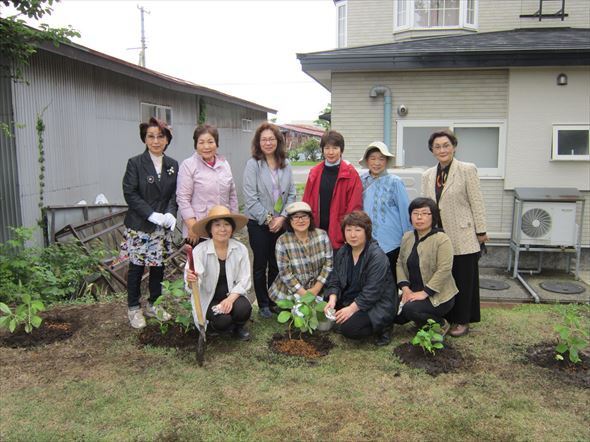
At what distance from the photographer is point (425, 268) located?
402 cm

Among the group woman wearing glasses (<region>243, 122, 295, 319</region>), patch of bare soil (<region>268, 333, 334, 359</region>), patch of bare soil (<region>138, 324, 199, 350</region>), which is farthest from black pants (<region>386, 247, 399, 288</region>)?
patch of bare soil (<region>138, 324, 199, 350</region>)

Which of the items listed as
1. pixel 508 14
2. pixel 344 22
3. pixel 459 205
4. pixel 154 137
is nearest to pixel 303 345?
pixel 459 205

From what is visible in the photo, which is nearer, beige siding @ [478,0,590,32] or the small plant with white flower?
the small plant with white flower

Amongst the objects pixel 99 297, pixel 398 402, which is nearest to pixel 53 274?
pixel 99 297

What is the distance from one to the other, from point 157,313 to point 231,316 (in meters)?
0.64

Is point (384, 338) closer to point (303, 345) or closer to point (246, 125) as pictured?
point (303, 345)

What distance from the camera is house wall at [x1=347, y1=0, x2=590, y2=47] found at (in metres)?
9.29

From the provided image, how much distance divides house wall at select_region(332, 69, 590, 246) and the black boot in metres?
3.99

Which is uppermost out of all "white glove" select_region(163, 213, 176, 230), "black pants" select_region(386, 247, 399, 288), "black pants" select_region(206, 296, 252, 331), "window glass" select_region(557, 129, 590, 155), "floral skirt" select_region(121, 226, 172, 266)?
"window glass" select_region(557, 129, 590, 155)

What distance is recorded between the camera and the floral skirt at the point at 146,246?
4.09 meters

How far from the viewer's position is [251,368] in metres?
3.67

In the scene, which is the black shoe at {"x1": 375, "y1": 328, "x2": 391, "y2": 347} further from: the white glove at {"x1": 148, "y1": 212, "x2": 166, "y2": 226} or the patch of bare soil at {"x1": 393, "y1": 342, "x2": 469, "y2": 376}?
the white glove at {"x1": 148, "y1": 212, "x2": 166, "y2": 226}

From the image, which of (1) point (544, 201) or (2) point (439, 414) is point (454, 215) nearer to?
(2) point (439, 414)

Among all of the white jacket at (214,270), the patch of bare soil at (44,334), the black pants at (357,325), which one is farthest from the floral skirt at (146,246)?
the black pants at (357,325)
